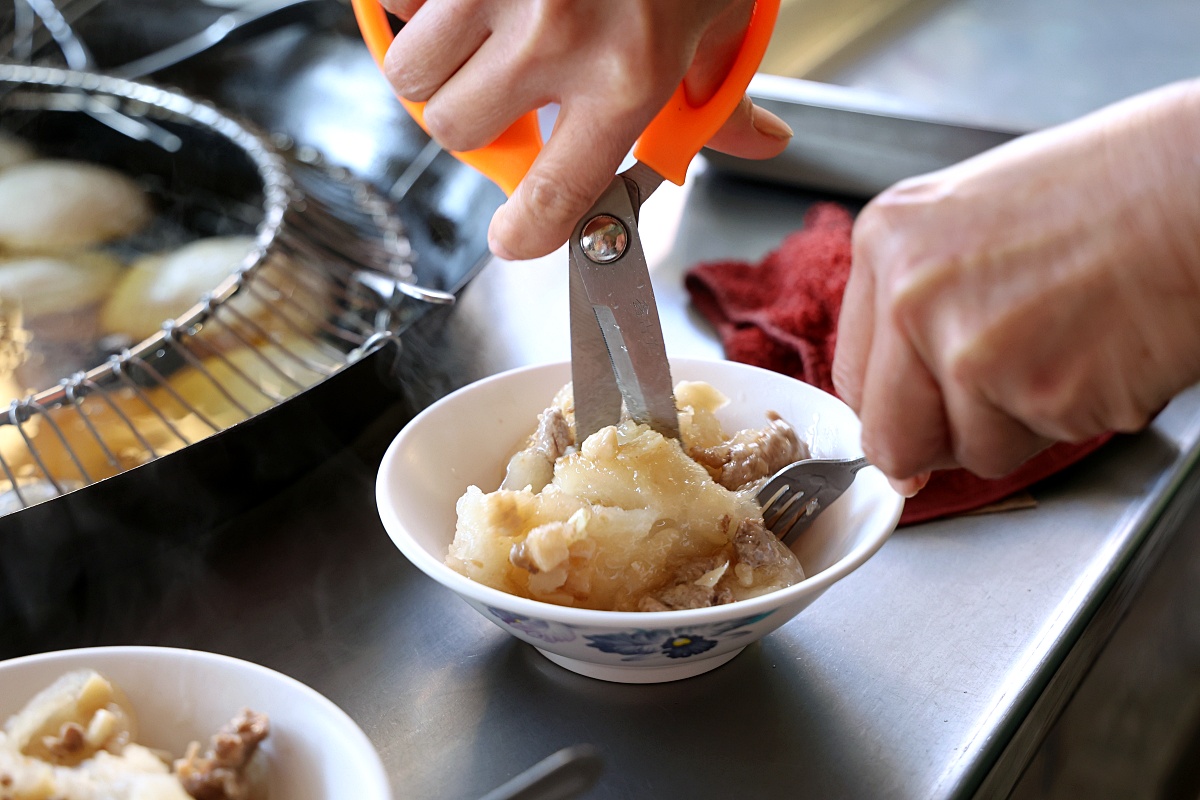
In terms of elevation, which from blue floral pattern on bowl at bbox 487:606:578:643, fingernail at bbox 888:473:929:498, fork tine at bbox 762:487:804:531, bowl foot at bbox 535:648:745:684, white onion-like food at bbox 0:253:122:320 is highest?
white onion-like food at bbox 0:253:122:320

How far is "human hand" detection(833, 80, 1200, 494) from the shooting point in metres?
0.51

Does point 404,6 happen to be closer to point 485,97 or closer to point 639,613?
point 485,97

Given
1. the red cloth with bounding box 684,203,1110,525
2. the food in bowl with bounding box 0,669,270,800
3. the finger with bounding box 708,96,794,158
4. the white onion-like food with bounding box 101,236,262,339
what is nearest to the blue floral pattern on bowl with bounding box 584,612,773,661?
the food in bowl with bounding box 0,669,270,800

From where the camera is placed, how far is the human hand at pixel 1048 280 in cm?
51

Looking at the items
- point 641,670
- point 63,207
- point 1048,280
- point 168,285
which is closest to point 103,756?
point 641,670

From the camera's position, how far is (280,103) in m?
1.64

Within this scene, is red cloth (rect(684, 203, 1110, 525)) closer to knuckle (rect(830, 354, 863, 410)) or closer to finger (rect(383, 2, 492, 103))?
knuckle (rect(830, 354, 863, 410))

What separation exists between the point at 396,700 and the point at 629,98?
51cm

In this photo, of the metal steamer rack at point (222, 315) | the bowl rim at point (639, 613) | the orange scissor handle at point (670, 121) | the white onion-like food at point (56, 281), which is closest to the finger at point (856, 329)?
the bowl rim at point (639, 613)

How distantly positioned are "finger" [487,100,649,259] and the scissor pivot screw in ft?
0.14

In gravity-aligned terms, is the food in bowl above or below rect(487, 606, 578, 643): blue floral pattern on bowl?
above

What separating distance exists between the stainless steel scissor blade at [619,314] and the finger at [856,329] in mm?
194

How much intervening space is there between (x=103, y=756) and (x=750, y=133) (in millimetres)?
757

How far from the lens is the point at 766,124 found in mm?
981
